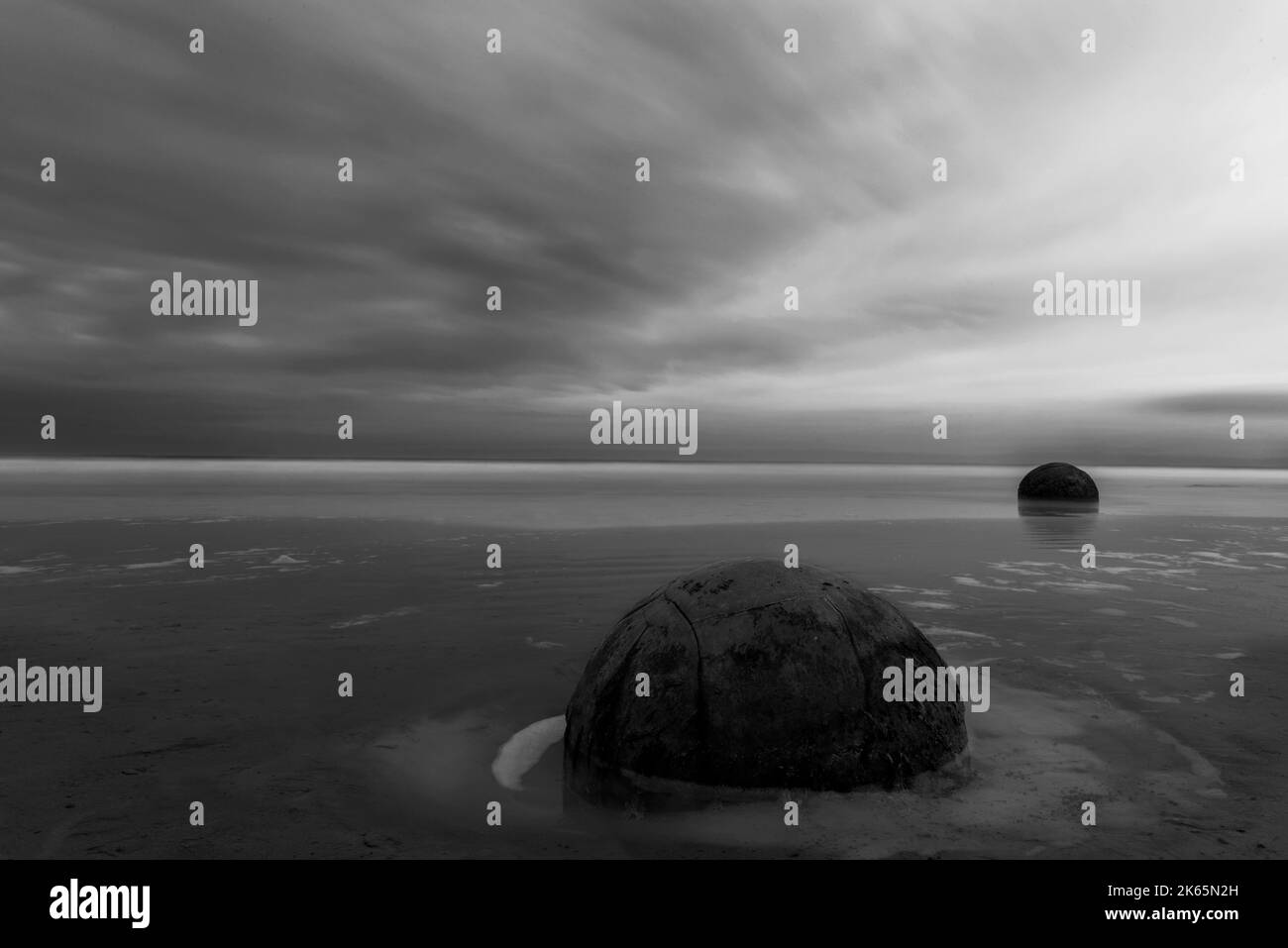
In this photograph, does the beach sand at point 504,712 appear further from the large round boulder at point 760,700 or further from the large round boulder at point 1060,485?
the large round boulder at point 1060,485

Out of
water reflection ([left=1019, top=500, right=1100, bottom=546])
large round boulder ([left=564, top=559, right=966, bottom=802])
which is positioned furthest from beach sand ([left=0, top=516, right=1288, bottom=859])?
water reflection ([left=1019, top=500, right=1100, bottom=546])

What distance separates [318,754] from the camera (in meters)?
5.46

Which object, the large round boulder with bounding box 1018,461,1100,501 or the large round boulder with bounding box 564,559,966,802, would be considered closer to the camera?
the large round boulder with bounding box 564,559,966,802

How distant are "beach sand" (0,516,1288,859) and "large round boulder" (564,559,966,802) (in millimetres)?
203

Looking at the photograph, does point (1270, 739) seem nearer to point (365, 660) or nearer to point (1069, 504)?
point (365, 660)

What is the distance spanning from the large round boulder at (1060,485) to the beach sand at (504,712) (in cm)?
1632

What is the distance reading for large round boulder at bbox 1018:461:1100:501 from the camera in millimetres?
30109

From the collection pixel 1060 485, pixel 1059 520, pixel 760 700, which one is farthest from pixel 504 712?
pixel 1060 485

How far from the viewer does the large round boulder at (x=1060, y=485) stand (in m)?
30.1

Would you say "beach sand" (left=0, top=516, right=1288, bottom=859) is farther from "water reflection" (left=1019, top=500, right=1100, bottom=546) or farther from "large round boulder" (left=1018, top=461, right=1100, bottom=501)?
"large round boulder" (left=1018, top=461, right=1100, bottom=501)

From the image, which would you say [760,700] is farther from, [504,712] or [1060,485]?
[1060,485]

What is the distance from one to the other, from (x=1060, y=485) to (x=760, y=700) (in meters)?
30.4

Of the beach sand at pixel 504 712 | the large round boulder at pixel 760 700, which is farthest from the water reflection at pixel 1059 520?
the large round boulder at pixel 760 700
